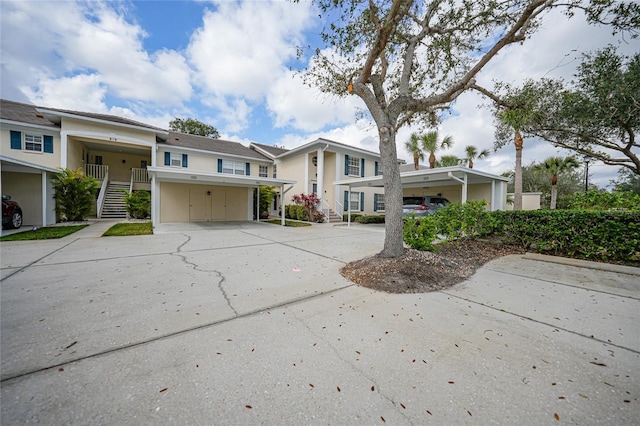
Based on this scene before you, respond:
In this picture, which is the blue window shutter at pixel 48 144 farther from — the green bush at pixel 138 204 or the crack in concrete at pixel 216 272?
the crack in concrete at pixel 216 272

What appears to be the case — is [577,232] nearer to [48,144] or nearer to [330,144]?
[330,144]

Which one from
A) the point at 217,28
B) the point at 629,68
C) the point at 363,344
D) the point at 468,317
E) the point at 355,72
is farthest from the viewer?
the point at 629,68

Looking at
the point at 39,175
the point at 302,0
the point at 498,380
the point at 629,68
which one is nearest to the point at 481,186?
the point at 629,68

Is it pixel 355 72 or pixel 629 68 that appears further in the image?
pixel 629 68

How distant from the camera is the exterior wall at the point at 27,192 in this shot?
11.0 m

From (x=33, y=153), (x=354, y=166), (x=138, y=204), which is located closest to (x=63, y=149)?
(x=33, y=153)

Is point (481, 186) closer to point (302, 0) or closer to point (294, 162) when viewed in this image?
point (294, 162)

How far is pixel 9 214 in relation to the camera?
30.1 ft

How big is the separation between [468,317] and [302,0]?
21.3ft

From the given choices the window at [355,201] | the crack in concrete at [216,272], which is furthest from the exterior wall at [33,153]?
the window at [355,201]

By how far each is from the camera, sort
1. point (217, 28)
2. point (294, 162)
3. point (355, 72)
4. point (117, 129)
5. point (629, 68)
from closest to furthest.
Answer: point (355, 72) < point (217, 28) < point (629, 68) < point (117, 129) < point (294, 162)

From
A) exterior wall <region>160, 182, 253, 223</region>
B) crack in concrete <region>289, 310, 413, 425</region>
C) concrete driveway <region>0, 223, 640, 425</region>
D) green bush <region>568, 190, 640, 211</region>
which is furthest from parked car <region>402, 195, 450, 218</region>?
exterior wall <region>160, 182, 253, 223</region>

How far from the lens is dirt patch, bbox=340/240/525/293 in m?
4.08

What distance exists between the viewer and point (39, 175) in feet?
37.6
